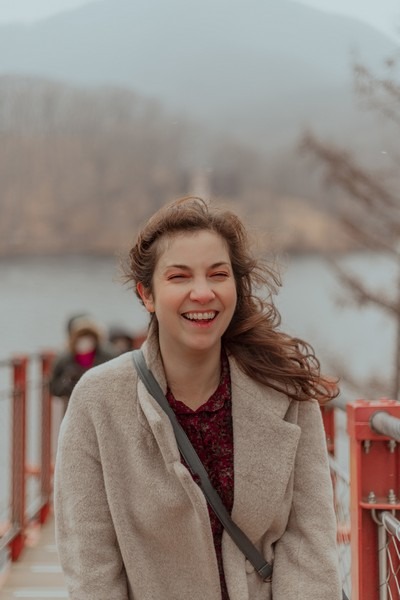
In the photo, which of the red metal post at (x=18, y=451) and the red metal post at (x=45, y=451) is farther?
the red metal post at (x=45, y=451)

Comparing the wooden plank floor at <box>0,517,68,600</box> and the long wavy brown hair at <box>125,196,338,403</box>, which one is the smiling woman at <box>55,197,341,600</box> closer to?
the long wavy brown hair at <box>125,196,338,403</box>

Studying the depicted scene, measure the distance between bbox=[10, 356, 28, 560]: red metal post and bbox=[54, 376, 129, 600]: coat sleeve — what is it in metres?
3.60

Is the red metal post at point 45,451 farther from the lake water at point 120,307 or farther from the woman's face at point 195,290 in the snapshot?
the lake water at point 120,307

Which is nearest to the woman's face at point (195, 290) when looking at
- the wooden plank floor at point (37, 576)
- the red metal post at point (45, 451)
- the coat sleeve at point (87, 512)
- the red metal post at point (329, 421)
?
the coat sleeve at point (87, 512)

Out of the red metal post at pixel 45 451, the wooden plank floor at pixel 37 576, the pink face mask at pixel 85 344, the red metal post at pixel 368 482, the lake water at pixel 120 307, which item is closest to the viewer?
the red metal post at pixel 368 482

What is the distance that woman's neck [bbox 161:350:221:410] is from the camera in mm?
1777

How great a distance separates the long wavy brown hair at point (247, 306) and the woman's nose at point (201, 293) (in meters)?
0.12

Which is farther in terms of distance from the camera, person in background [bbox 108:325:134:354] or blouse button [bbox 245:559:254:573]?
person in background [bbox 108:325:134:354]

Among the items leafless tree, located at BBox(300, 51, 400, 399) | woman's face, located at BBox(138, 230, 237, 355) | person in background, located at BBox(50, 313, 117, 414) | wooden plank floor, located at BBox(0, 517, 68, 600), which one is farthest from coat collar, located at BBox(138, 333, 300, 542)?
leafless tree, located at BBox(300, 51, 400, 399)

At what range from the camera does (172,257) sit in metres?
1.75

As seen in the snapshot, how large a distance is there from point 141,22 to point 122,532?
160875 mm

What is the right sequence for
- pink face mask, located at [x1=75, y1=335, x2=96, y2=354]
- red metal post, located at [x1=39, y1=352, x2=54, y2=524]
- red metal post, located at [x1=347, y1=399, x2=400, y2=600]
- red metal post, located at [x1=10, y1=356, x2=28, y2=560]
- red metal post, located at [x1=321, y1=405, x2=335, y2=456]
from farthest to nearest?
1. red metal post, located at [x1=39, y1=352, x2=54, y2=524]
2. pink face mask, located at [x1=75, y1=335, x2=96, y2=354]
3. red metal post, located at [x1=10, y1=356, x2=28, y2=560]
4. red metal post, located at [x1=321, y1=405, x2=335, y2=456]
5. red metal post, located at [x1=347, y1=399, x2=400, y2=600]

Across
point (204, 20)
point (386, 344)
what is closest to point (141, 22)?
point (204, 20)

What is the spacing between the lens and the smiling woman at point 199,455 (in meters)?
1.68
